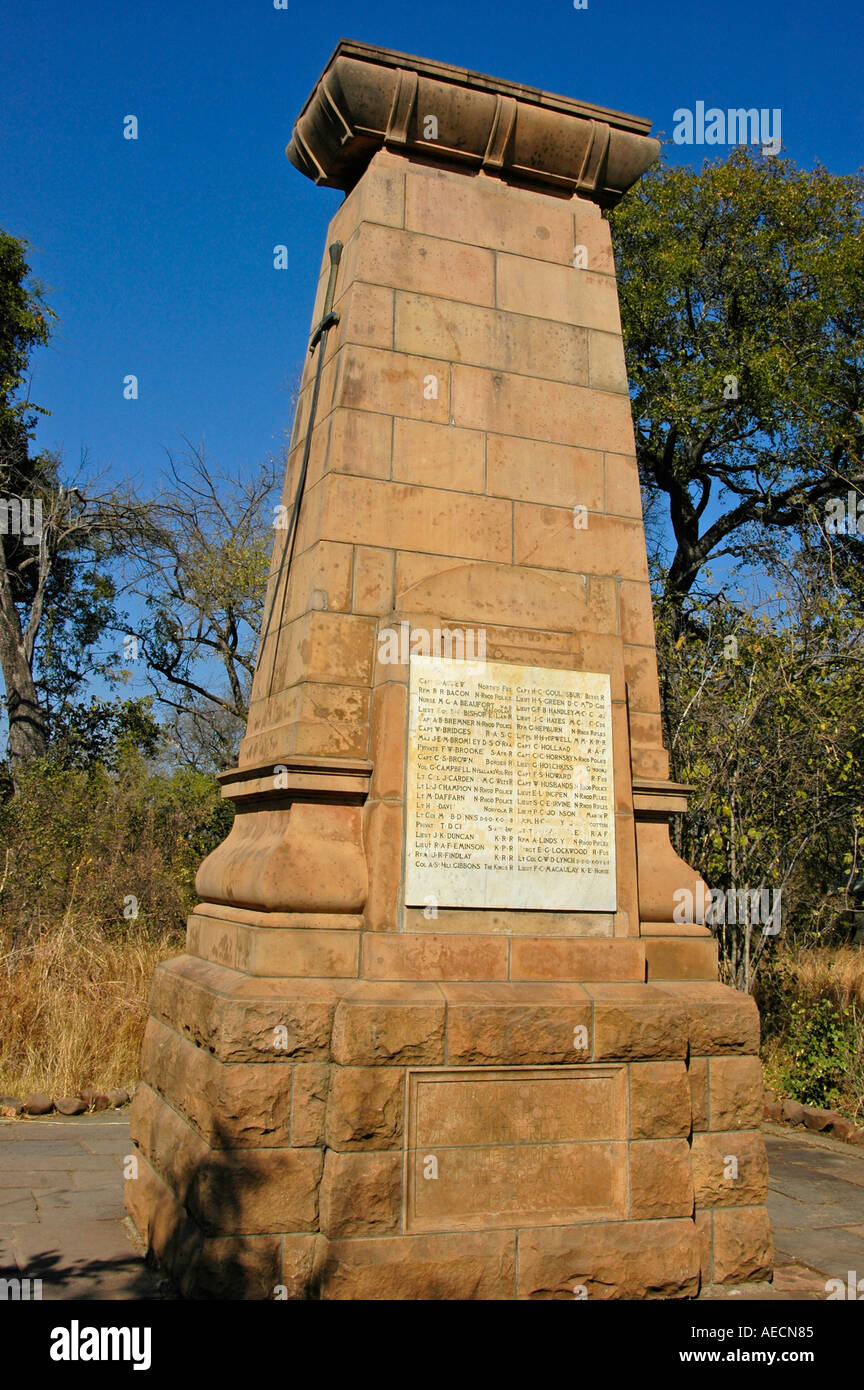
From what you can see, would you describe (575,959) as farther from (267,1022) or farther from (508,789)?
(267,1022)

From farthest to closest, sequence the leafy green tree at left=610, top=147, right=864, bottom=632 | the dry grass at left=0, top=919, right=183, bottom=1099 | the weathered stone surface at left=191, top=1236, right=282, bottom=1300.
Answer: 1. the leafy green tree at left=610, top=147, right=864, bottom=632
2. the dry grass at left=0, top=919, right=183, bottom=1099
3. the weathered stone surface at left=191, top=1236, right=282, bottom=1300

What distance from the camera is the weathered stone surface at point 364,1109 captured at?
410 centimetres

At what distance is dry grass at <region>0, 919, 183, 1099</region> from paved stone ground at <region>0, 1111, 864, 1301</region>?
0.57m

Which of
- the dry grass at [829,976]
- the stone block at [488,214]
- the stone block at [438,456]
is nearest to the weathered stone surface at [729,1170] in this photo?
the stone block at [438,456]

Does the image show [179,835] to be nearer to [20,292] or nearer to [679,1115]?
[679,1115]

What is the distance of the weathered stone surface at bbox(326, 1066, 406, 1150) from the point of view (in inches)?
161

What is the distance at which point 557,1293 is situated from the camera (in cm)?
423

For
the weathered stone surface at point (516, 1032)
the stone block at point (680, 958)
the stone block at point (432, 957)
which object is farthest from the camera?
the stone block at point (680, 958)

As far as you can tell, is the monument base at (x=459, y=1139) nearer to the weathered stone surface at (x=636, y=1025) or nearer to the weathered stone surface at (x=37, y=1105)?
the weathered stone surface at (x=636, y=1025)

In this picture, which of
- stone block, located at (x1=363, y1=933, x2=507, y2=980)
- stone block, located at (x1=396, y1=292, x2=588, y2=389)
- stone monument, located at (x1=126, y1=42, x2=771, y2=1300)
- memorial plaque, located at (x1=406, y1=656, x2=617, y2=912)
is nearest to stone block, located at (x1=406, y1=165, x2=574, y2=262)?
stone monument, located at (x1=126, y1=42, x2=771, y2=1300)

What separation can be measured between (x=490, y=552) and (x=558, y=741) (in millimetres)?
953

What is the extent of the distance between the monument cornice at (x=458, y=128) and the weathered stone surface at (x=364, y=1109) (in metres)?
4.39

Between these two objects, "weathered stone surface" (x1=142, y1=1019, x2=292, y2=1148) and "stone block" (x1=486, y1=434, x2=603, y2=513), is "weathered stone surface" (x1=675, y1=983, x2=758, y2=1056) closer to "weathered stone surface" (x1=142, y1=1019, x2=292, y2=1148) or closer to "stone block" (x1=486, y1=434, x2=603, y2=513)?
"weathered stone surface" (x1=142, y1=1019, x2=292, y2=1148)

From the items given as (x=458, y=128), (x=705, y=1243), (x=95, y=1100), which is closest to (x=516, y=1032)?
(x=705, y=1243)
